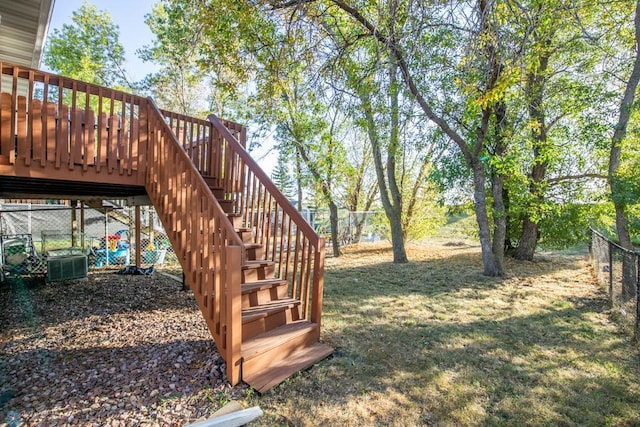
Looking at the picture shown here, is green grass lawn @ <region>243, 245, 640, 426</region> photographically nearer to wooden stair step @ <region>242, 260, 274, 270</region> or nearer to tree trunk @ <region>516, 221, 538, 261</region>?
wooden stair step @ <region>242, 260, 274, 270</region>

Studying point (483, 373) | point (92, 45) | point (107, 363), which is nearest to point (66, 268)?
point (107, 363)

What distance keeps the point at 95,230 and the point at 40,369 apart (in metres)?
11.1

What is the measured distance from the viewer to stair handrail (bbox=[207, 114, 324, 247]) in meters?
3.14

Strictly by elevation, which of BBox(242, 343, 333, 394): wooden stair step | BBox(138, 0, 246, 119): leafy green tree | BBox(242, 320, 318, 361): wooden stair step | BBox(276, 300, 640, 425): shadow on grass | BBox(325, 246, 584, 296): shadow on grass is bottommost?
BBox(276, 300, 640, 425): shadow on grass

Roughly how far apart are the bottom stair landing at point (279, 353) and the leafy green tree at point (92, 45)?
14668mm

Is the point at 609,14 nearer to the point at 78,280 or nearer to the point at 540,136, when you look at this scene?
the point at 540,136

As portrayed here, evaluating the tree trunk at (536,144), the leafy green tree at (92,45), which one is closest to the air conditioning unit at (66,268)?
Result: the tree trunk at (536,144)

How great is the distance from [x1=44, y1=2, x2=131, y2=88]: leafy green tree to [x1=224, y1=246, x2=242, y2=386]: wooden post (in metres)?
14.7

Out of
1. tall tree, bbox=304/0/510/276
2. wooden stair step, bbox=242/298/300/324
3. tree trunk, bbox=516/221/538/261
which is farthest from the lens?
tree trunk, bbox=516/221/538/261

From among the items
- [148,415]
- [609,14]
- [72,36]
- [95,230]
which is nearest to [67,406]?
[148,415]

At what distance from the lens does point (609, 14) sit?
5.54 meters

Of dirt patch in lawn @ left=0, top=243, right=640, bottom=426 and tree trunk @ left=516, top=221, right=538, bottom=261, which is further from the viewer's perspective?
tree trunk @ left=516, top=221, right=538, bottom=261

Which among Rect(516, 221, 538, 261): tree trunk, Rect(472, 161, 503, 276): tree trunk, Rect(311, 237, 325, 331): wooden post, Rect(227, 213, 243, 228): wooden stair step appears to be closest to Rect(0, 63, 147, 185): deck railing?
Rect(227, 213, 243, 228): wooden stair step

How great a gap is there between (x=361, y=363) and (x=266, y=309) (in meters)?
1.00
